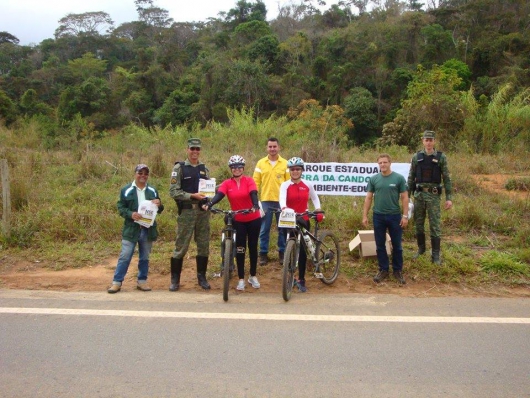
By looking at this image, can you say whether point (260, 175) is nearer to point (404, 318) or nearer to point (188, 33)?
point (404, 318)

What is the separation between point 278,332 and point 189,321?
96 cm

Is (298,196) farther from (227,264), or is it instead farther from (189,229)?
(189,229)

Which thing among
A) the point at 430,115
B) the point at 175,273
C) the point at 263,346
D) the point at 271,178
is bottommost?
the point at 263,346

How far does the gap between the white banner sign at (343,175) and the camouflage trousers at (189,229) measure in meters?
2.88

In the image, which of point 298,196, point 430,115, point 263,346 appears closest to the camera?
point 263,346

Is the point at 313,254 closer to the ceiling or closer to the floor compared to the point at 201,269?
closer to the ceiling

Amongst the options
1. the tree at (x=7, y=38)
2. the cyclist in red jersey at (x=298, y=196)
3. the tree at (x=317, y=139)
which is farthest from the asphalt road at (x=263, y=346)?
the tree at (x=7, y=38)

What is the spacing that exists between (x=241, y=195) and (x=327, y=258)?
1.45 metres

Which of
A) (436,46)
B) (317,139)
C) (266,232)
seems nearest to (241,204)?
(266,232)

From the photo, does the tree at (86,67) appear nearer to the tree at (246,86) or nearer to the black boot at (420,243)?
the tree at (246,86)

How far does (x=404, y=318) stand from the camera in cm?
505

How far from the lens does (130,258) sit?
6090mm

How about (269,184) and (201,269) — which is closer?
(201,269)

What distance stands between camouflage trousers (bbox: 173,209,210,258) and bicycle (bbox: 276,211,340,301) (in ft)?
3.68
